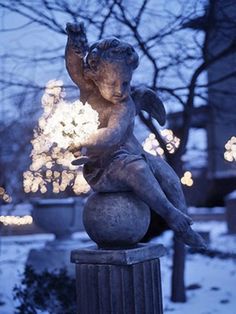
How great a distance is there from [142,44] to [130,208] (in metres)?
3.72

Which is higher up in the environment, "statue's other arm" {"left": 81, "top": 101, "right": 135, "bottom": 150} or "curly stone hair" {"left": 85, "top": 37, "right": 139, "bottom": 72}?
"curly stone hair" {"left": 85, "top": 37, "right": 139, "bottom": 72}

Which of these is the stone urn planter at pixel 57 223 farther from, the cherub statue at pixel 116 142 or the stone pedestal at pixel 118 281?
the cherub statue at pixel 116 142

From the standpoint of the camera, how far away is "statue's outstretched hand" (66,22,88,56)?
9.99 feet

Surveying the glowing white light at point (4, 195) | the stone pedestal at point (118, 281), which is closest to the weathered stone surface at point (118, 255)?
the stone pedestal at point (118, 281)

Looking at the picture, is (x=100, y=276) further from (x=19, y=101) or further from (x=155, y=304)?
(x=19, y=101)

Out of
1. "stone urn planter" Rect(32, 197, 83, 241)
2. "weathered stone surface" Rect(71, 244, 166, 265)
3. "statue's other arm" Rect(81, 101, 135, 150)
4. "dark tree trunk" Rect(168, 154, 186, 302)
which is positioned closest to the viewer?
"statue's other arm" Rect(81, 101, 135, 150)

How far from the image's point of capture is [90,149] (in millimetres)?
2748

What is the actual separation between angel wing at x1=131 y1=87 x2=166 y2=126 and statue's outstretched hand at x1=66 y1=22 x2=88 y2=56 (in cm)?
44

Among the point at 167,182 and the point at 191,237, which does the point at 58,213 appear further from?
the point at 191,237

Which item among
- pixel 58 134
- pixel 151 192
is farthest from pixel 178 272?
pixel 58 134

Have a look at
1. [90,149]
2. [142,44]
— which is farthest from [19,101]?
[90,149]

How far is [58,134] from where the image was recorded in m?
2.79

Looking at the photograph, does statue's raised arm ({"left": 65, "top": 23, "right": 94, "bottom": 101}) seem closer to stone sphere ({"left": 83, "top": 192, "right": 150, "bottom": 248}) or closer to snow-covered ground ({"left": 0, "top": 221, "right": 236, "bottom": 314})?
stone sphere ({"left": 83, "top": 192, "right": 150, "bottom": 248})

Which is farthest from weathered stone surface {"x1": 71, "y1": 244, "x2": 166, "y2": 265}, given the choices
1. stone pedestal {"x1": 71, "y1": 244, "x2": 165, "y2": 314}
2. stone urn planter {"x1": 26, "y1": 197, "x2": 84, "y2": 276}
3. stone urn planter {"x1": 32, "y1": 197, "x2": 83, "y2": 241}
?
stone urn planter {"x1": 32, "y1": 197, "x2": 83, "y2": 241}
